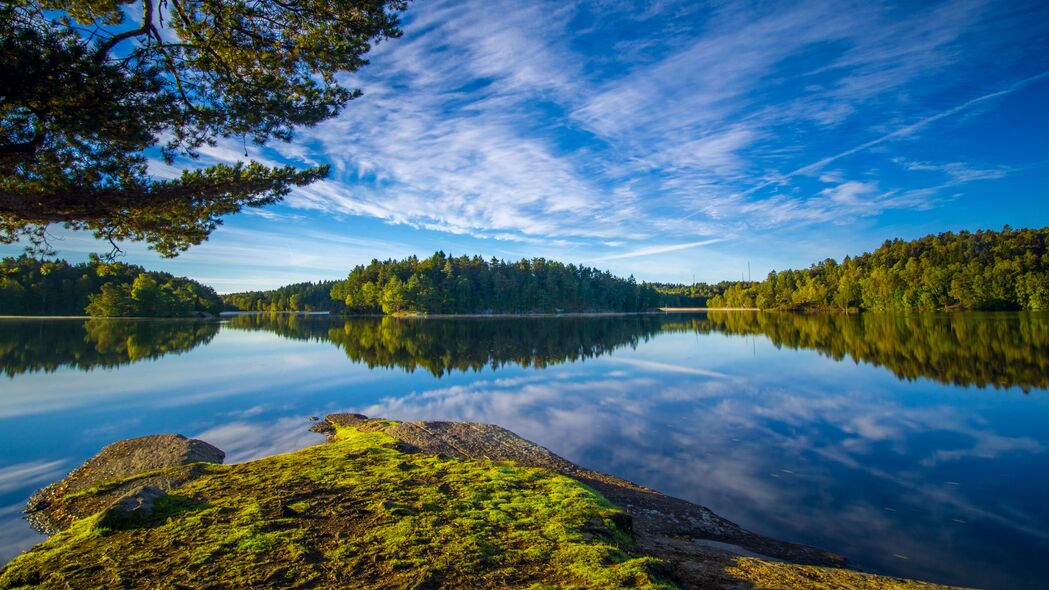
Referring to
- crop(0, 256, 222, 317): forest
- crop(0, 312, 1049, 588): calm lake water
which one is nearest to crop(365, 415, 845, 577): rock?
crop(0, 312, 1049, 588): calm lake water

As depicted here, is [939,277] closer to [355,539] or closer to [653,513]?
[653,513]

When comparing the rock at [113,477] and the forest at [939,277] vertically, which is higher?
the forest at [939,277]

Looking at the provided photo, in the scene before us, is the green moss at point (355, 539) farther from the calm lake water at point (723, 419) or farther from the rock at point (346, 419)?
the rock at point (346, 419)

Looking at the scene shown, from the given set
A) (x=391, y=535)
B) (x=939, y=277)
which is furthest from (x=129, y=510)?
(x=939, y=277)

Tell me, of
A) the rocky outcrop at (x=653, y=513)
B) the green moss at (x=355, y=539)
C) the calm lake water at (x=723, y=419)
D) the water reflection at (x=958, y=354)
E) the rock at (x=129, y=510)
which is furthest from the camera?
the water reflection at (x=958, y=354)

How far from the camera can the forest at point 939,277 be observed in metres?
85.4

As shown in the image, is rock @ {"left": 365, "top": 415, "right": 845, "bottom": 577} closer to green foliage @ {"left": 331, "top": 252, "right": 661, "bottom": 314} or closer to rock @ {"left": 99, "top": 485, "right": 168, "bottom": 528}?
rock @ {"left": 99, "top": 485, "right": 168, "bottom": 528}

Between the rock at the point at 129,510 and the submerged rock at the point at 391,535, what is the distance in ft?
0.06

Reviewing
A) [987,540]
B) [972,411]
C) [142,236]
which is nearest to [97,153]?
[142,236]

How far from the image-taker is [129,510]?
19.8ft

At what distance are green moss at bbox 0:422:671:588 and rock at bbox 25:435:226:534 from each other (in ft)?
5.33

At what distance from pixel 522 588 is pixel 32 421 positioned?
67.6 ft

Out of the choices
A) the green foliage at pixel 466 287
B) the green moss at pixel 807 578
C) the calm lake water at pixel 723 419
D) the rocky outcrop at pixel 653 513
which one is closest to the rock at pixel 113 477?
the calm lake water at pixel 723 419

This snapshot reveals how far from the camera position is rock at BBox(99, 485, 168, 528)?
19.2 ft
